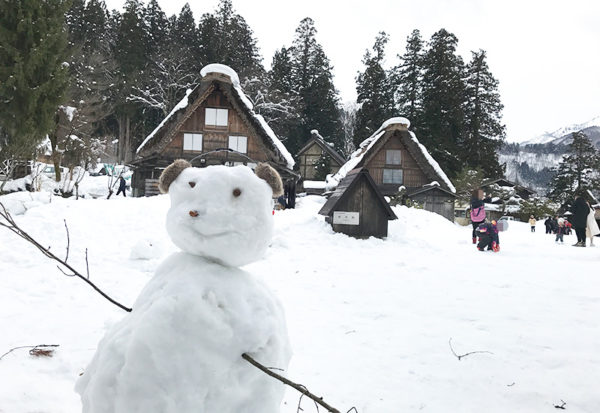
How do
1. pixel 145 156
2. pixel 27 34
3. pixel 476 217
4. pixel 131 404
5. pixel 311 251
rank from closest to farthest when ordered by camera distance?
pixel 131 404 < pixel 311 251 < pixel 476 217 < pixel 27 34 < pixel 145 156

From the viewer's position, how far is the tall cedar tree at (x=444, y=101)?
1192 inches

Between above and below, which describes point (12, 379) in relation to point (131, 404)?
below

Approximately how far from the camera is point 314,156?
3209 cm

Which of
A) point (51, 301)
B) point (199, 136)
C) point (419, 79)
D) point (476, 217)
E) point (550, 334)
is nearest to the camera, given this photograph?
point (550, 334)

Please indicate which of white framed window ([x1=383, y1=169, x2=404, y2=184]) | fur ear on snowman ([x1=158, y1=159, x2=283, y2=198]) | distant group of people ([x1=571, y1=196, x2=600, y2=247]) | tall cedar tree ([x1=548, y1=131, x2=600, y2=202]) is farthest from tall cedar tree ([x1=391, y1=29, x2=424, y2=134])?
fur ear on snowman ([x1=158, y1=159, x2=283, y2=198])

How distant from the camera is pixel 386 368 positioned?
99.9 inches

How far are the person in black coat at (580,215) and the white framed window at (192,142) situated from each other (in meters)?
15.1

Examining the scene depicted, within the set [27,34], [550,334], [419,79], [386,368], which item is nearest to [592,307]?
[550,334]

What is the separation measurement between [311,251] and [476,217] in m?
4.86

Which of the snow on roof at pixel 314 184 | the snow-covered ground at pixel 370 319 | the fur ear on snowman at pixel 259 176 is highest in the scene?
the snow on roof at pixel 314 184

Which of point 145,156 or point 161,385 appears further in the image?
point 145,156

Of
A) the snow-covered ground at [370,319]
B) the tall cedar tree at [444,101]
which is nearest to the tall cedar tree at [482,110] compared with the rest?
the tall cedar tree at [444,101]

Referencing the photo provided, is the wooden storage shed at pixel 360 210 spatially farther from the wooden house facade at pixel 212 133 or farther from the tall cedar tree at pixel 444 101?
the tall cedar tree at pixel 444 101

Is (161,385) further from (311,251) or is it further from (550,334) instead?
(311,251)
